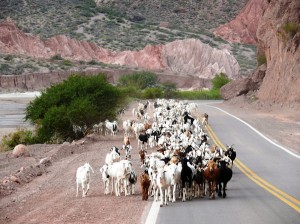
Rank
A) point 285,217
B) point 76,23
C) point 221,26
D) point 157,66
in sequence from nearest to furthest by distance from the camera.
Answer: point 285,217, point 157,66, point 76,23, point 221,26

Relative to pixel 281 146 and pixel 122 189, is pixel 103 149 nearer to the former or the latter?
pixel 281 146

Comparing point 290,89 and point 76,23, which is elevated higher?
point 76,23

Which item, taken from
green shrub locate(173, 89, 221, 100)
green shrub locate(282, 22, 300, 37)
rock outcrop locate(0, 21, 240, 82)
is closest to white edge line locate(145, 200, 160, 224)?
green shrub locate(282, 22, 300, 37)

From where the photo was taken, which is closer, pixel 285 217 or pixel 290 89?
pixel 285 217

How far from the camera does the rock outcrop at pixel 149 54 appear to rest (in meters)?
141

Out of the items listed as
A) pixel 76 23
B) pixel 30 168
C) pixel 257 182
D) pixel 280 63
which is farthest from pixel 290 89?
pixel 76 23

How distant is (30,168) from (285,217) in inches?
639

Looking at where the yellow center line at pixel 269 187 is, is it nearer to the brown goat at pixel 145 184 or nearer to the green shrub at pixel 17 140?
the brown goat at pixel 145 184

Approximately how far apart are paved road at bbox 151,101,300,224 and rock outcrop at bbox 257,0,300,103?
28.8 metres

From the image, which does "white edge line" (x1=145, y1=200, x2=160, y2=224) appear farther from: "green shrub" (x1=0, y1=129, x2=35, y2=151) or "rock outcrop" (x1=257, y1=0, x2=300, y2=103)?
"rock outcrop" (x1=257, y1=0, x2=300, y2=103)

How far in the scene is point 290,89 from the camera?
196 ft

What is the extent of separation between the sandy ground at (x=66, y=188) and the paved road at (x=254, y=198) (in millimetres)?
1203

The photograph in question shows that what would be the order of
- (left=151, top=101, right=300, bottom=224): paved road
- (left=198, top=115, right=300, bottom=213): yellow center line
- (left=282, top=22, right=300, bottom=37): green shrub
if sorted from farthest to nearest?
(left=282, top=22, right=300, bottom=37): green shrub < (left=198, top=115, right=300, bottom=213): yellow center line < (left=151, top=101, right=300, bottom=224): paved road

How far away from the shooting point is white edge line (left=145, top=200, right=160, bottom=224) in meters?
15.1
